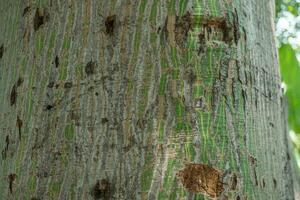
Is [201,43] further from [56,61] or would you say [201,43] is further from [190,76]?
[56,61]

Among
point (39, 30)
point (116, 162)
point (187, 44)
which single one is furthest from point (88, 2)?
point (116, 162)

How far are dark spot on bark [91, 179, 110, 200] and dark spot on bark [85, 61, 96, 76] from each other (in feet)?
0.74

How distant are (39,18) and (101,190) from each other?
44 cm

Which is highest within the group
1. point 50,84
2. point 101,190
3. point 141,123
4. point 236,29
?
point 236,29

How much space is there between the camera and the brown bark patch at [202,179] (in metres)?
0.99

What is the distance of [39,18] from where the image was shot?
1.20m

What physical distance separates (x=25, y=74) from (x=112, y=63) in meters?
0.24

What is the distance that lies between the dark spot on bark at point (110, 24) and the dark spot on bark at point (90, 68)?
74mm

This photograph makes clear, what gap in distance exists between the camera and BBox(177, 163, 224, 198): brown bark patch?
99cm

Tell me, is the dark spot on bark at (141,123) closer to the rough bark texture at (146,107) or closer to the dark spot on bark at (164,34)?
the rough bark texture at (146,107)

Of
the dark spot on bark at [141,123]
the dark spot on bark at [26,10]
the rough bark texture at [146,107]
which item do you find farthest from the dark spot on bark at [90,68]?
the dark spot on bark at [26,10]

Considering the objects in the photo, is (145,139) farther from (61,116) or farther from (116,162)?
(61,116)

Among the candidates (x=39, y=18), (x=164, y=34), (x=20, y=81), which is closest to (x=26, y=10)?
(x=39, y=18)

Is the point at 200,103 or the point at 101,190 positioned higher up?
the point at 200,103
